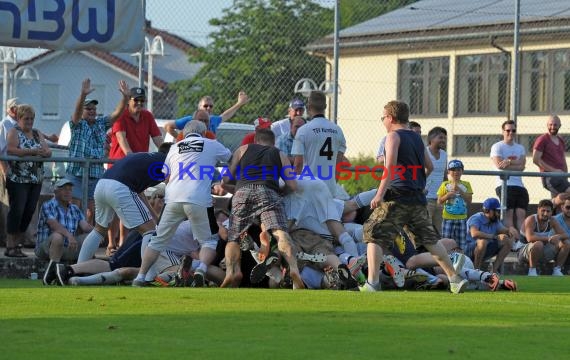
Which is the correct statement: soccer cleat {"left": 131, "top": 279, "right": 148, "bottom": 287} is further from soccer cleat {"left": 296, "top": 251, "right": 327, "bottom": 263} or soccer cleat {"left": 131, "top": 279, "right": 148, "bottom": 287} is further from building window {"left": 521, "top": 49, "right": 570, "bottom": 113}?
building window {"left": 521, "top": 49, "right": 570, "bottom": 113}

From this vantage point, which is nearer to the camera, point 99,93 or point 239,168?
point 239,168

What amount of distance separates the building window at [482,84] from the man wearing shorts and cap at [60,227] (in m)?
25.6

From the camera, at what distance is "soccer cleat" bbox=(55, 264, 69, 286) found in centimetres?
1378

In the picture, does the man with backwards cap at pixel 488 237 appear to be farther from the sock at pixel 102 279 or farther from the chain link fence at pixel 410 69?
the chain link fence at pixel 410 69

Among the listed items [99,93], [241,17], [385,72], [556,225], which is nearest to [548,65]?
[385,72]

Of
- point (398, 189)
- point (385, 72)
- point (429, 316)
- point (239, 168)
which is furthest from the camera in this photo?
point (385, 72)

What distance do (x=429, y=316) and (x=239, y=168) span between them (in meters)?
4.01

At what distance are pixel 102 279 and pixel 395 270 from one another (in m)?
2.96

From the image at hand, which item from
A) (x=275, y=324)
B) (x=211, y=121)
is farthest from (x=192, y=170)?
(x=275, y=324)

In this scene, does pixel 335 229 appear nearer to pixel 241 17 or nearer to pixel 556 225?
pixel 556 225

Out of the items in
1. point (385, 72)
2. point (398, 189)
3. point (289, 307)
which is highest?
point (385, 72)

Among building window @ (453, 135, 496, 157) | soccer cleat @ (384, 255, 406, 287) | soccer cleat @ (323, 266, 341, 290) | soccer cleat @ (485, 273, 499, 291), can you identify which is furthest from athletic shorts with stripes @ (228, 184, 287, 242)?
building window @ (453, 135, 496, 157)

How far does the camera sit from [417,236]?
516 inches

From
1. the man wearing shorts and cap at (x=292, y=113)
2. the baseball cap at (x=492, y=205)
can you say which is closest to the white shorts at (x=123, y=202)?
the man wearing shorts and cap at (x=292, y=113)
